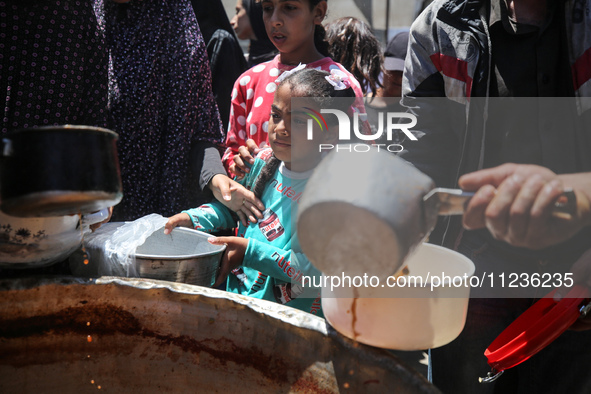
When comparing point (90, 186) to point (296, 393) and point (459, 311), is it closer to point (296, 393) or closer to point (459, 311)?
point (296, 393)

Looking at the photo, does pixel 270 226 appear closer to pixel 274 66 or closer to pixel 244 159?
pixel 244 159

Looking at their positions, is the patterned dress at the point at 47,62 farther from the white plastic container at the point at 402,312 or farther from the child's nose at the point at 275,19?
the white plastic container at the point at 402,312

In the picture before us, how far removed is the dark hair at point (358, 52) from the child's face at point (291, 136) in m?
1.49

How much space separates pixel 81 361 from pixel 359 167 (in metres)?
1.11

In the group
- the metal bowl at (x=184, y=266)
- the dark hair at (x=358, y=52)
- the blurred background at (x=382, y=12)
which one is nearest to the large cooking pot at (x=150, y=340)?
the metal bowl at (x=184, y=266)

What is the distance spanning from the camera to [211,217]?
199 cm

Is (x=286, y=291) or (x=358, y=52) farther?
(x=358, y=52)

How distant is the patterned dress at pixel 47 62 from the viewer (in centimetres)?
144

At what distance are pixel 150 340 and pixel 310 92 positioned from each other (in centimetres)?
109

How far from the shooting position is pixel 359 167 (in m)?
0.88

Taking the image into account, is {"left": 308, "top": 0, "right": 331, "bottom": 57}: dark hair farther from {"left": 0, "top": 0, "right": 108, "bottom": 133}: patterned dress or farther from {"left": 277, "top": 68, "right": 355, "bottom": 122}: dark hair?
{"left": 0, "top": 0, "right": 108, "bottom": 133}: patterned dress

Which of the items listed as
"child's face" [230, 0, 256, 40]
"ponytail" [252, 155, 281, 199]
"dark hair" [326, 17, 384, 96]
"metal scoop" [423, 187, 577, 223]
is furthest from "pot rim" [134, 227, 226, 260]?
"child's face" [230, 0, 256, 40]

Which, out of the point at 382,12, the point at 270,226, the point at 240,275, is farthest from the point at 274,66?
the point at 382,12

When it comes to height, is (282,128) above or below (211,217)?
above
